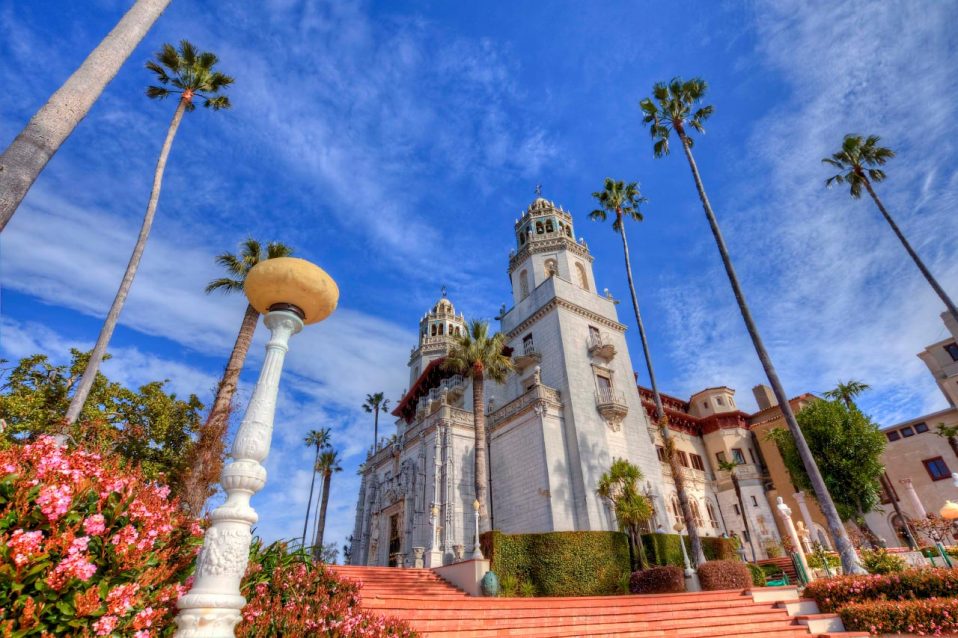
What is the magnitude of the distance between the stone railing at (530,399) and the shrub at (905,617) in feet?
50.0

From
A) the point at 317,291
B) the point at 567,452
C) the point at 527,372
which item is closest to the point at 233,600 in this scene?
the point at 317,291

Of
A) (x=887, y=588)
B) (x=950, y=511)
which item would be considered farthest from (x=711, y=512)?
(x=887, y=588)

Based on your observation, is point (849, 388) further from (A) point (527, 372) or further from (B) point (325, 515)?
(B) point (325, 515)

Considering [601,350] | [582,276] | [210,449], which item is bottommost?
[210,449]

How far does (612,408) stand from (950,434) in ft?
89.4

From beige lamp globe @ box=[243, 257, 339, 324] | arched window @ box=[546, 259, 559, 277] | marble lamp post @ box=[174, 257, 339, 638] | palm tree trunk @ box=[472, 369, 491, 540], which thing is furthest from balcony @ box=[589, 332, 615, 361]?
beige lamp globe @ box=[243, 257, 339, 324]

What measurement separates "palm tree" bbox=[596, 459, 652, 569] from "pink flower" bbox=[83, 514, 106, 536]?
20.4m

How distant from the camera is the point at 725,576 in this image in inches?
636

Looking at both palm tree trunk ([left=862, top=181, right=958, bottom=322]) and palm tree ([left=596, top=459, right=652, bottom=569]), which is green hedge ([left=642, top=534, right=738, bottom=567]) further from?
palm tree trunk ([left=862, top=181, right=958, bottom=322])

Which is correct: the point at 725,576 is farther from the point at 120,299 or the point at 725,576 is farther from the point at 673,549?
the point at 120,299

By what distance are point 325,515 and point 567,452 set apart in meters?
27.1

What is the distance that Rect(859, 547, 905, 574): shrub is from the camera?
13.7 m

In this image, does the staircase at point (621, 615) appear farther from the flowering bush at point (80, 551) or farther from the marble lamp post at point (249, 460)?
the marble lamp post at point (249, 460)

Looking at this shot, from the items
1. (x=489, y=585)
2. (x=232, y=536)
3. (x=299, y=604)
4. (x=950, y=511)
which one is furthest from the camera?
(x=489, y=585)
